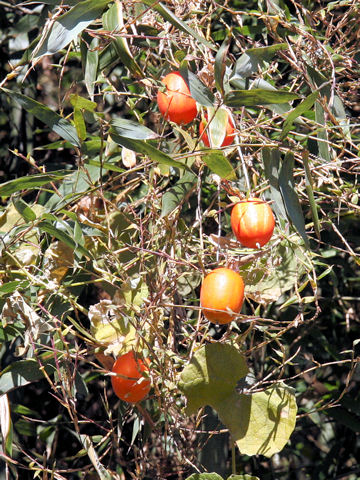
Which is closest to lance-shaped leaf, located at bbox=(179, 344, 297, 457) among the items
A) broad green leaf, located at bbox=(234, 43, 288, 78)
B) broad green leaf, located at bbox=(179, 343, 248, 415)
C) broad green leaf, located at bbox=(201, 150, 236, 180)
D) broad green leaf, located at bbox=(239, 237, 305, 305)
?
broad green leaf, located at bbox=(179, 343, 248, 415)

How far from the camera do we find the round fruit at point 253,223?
68 cm

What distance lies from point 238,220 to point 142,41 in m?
0.35

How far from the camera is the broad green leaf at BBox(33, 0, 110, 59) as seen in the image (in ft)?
2.29

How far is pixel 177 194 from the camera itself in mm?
812

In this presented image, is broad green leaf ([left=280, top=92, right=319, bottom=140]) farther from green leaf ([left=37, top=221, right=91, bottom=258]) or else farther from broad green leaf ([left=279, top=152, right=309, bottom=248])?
green leaf ([left=37, top=221, right=91, bottom=258])

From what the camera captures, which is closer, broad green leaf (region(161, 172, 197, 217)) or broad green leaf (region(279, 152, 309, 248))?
broad green leaf (region(279, 152, 309, 248))

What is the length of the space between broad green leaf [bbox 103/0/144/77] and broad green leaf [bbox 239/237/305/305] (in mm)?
266

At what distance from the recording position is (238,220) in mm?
698

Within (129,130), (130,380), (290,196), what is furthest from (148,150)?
(130,380)

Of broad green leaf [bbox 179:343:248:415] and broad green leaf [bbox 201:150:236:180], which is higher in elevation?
broad green leaf [bbox 201:150:236:180]

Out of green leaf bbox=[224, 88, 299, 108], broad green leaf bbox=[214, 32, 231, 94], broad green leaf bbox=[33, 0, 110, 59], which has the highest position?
broad green leaf bbox=[33, 0, 110, 59]

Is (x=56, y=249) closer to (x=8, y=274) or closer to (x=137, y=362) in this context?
(x=8, y=274)

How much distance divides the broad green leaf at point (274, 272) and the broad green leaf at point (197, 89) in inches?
8.3

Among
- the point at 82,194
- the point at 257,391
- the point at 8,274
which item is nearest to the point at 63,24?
the point at 82,194
